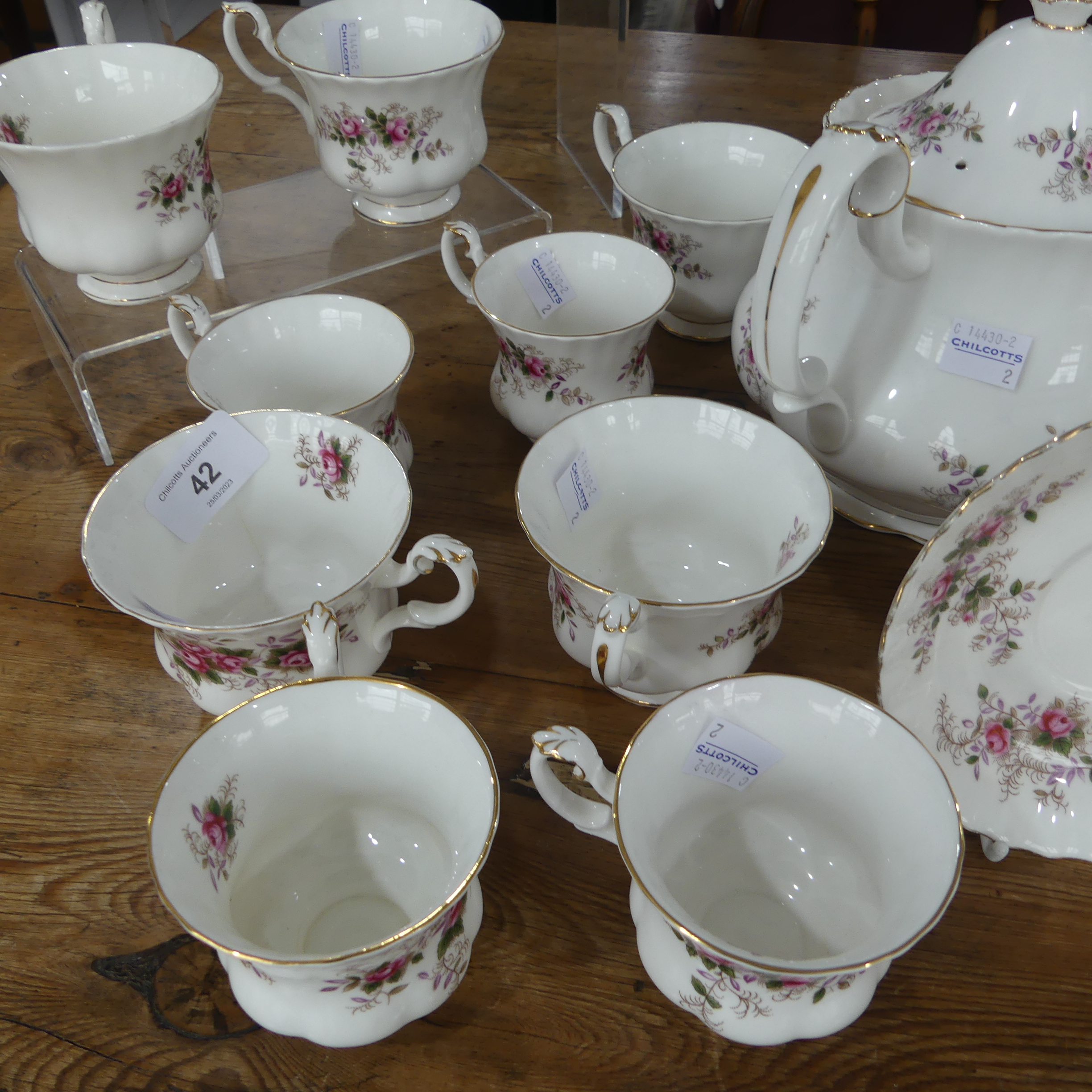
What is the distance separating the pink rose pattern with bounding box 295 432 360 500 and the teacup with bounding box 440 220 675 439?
0.19 m

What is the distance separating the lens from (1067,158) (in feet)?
2.01

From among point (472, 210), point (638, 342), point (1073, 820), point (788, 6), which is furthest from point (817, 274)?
point (788, 6)

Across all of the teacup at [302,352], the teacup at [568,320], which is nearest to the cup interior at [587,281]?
the teacup at [568,320]

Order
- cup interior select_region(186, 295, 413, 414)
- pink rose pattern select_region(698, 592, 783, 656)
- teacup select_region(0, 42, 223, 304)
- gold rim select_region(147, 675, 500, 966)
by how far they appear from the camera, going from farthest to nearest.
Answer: cup interior select_region(186, 295, 413, 414), teacup select_region(0, 42, 223, 304), pink rose pattern select_region(698, 592, 783, 656), gold rim select_region(147, 675, 500, 966)

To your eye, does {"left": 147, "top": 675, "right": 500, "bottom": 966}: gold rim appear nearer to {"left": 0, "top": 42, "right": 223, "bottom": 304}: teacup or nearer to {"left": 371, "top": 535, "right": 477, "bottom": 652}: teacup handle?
{"left": 371, "top": 535, "right": 477, "bottom": 652}: teacup handle

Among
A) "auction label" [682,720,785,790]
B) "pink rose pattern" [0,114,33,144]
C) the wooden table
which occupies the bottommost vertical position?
the wooden table

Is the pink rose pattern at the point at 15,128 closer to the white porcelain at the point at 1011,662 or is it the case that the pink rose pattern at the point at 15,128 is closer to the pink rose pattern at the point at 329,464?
the pink rose pattern at the point at 329,464

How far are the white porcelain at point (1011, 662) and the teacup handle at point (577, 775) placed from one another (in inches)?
8.3

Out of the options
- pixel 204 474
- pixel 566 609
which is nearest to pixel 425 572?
pixel 566 609

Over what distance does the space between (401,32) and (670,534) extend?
2.33 ft

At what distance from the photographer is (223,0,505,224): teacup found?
3.19 ft

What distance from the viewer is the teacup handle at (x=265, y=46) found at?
1.05 metres

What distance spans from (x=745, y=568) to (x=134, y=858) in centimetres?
51

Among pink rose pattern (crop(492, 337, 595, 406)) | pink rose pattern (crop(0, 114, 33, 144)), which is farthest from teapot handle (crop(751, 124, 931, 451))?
pink rose pattern (crop(0, 114, 33, 144))
